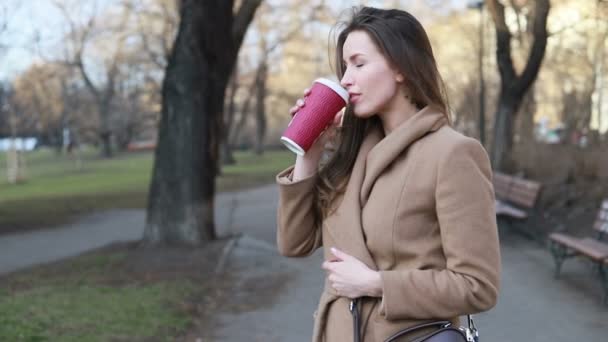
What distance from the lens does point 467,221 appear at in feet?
6.20


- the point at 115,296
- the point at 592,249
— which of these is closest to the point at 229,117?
the point at 115,296

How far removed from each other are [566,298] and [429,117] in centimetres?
654

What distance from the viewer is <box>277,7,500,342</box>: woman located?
1.92m

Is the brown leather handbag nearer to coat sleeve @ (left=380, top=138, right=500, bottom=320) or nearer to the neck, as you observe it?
coat sleeve @ (left=380, top=138, right=500, bottom=320)

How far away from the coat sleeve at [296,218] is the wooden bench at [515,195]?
10.1m

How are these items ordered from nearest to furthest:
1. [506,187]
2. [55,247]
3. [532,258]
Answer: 1. [532,258]
2. [55,247]
3. [506,187]

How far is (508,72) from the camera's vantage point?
17.0 m

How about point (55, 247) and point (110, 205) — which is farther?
point (110, 205)

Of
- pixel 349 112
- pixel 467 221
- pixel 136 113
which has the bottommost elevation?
pixel 136 113

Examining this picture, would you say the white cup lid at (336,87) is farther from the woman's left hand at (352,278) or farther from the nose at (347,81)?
the woman's left hand at (352,278)

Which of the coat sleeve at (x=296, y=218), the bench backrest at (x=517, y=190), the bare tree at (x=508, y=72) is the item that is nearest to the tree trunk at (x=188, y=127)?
the bench backrest at (x=517, y=190)

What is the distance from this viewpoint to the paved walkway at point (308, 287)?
6812mm

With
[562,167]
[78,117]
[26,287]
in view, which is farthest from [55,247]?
[78,117]

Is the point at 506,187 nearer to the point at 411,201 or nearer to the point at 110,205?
the point at 110,205
